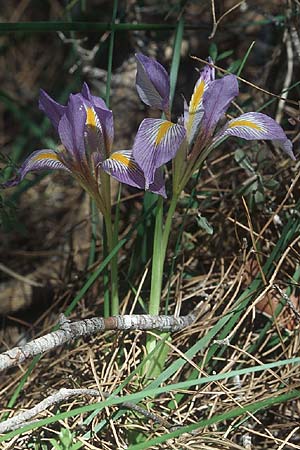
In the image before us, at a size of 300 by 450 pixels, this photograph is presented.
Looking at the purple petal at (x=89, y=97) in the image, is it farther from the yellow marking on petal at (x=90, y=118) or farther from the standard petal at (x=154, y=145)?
the standard petal at (x=154, y=145)

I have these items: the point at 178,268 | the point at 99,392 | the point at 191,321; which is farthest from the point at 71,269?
the point at 99,392

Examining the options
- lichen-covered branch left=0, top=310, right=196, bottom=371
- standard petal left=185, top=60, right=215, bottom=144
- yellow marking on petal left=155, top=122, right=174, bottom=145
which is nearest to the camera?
lichen-covered branch left=0, top=310, right=196, bottom=371

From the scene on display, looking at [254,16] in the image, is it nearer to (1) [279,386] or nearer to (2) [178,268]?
(2) [178,268]

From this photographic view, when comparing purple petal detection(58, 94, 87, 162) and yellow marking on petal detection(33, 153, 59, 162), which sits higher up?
purple petal detection(58, 94, 87, 162)

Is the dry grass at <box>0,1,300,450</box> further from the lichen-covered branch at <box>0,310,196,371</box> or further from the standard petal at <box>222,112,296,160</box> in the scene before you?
the standard petal at <box>222,112,296,160</box>

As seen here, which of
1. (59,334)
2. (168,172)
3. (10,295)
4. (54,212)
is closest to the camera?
(59,334)

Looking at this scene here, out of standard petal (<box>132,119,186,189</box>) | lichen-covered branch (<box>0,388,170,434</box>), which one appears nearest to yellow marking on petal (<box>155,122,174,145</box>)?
standard petal (<box>132,119,186,189</box>)

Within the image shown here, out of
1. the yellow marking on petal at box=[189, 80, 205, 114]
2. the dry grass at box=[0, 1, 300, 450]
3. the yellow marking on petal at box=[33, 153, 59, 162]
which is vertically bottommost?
the dry grass at box=[0, 1, 300, 450]

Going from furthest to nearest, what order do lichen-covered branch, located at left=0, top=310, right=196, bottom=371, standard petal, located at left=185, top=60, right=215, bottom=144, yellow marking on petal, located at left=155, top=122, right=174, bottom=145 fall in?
standard petal, located at left=185, top=60, right=215, bottom=144, yellow marking on petal, located at left=155, top=122, right=174, bottom=145, lichen-covered branch, located at left=0, top=310, right=196, bottom=371

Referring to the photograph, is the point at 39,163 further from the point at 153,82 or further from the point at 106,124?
the point at 153,82
